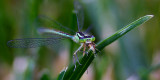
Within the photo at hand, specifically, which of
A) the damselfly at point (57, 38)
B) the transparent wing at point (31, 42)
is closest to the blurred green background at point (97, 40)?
the damselfly at point (57, 38)

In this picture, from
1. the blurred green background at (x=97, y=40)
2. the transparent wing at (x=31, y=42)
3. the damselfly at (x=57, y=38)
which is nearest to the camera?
the damselfly at (x=57, y=38)

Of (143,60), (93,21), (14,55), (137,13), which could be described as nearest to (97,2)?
(93,21)

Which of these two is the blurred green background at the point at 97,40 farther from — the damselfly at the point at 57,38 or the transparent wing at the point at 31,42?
the transparent wing at the point at 31,42

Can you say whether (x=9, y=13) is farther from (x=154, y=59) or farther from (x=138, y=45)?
(x=154, y=59)

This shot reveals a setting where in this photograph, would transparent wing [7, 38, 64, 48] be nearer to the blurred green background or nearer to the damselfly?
the damselfly

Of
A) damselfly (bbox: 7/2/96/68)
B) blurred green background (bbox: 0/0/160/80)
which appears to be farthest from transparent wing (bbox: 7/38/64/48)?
blurred green background (bbox: 0/0/160/80)

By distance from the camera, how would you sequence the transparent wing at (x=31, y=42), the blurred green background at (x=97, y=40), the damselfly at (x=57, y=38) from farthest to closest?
the blurred green background at (x=97, y=40), the transparent wing at (x=31, y=42), the damselfly at (x=57, y=38)

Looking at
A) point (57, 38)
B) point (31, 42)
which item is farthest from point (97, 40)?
point (31, 42)

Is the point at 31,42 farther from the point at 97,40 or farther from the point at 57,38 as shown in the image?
the point at 97,40
